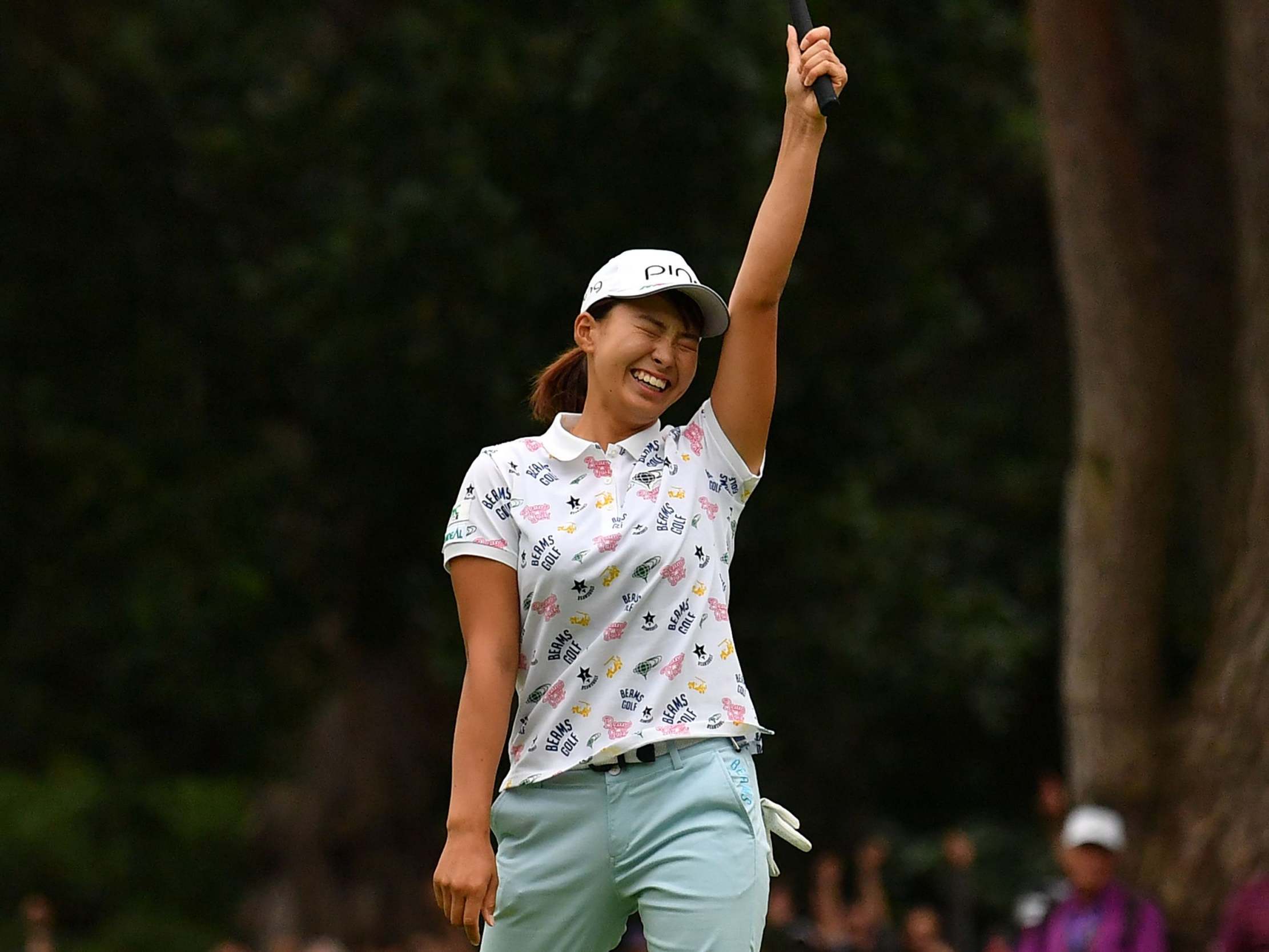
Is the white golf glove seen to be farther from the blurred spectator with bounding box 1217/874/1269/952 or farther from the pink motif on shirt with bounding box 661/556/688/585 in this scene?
the blurred spectator with bounding box 1217/874/1269/952

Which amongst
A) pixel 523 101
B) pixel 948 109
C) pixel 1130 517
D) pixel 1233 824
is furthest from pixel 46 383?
pixel 1233 824

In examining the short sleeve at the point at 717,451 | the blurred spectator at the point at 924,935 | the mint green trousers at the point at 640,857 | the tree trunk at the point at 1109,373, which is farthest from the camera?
the tree trunk at the point at 1109,373

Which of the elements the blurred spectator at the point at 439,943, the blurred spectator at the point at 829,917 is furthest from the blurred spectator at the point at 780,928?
the blurred spectator at the point at 439,943

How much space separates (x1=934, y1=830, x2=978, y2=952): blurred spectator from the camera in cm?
1002

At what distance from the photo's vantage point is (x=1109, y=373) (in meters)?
10.7

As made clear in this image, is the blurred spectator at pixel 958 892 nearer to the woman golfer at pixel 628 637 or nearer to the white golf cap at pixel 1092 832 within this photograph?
the white golf cap at pixel 1092 832

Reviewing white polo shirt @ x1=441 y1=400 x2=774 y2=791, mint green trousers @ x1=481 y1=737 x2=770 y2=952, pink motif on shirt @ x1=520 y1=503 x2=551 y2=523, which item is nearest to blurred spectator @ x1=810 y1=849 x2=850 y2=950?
mint green trousers @ x1=481 y1=737 x2=770 y2=952

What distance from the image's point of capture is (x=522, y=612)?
3.94 m

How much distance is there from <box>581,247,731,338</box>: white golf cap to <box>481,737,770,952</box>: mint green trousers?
0.85 metres

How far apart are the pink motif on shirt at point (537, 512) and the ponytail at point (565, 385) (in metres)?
0.40

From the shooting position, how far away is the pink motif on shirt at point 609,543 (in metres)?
3.81

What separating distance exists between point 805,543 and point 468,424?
2.64 meters

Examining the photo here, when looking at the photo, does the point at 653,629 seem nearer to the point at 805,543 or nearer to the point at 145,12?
the point at 805,543

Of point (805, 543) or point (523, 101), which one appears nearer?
point (523, 101)
